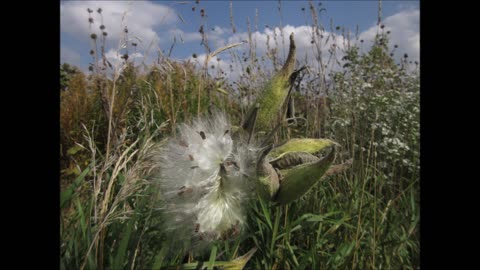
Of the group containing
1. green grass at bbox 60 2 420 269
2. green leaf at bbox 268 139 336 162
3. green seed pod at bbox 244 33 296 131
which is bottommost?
green grass at bbox 60 2 420 269

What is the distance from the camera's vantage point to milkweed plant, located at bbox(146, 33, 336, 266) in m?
0.79

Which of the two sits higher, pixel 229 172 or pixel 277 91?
pixel 277 91

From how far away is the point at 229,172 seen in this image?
2.66 ft

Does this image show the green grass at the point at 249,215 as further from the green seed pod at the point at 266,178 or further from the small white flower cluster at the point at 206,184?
the green seed pod at the point at 266,178

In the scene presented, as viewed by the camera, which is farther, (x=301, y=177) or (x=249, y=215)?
(x=249, y=215)

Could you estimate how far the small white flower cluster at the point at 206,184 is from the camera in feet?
2.59

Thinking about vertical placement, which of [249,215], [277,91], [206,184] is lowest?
[249,215]

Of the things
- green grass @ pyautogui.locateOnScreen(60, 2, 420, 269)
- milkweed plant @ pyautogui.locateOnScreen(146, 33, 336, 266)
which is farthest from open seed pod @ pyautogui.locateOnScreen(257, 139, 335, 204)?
green grass @ pyautogui.locateOnScreen(60, 2, 420, 269)

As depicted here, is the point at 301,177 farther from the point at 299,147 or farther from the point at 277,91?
the point at 277,91

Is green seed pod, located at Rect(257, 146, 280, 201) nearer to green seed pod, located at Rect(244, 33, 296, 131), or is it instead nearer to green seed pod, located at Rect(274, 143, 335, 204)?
green seed pod, located at Rect(274, 143, 335, 204)

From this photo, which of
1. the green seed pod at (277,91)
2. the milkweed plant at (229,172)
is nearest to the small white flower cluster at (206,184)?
the milkweed plant at (229,172)

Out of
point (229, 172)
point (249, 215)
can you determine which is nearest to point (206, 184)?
point (229, 172)

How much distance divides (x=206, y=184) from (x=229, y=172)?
0.06 meters
